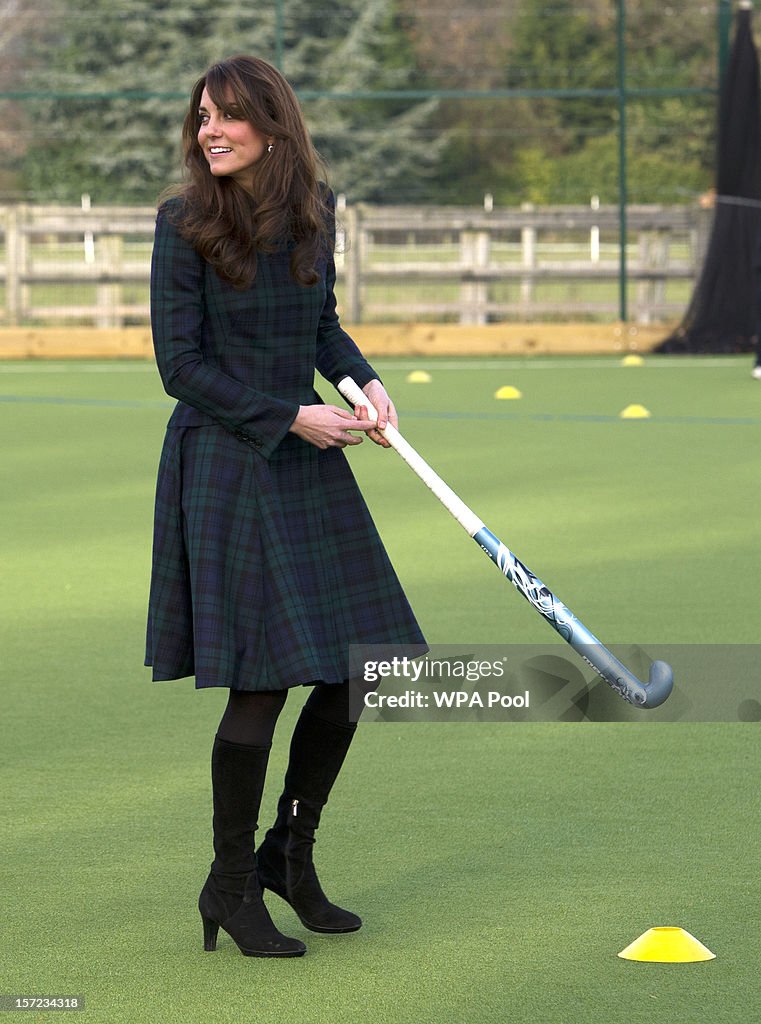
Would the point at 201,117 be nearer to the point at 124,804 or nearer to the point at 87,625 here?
the point at 124,804

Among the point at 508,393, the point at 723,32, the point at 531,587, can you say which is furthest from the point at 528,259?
the point at 531,587

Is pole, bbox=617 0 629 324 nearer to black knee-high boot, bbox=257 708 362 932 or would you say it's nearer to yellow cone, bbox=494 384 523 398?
yellow cone, bbox=494 384 523 398

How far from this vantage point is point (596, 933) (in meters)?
4.05

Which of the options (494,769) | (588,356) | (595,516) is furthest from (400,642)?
(588,356)

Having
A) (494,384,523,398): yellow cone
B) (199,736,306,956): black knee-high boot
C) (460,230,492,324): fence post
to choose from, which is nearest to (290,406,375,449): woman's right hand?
(199,736,306,956): black knee-high boot

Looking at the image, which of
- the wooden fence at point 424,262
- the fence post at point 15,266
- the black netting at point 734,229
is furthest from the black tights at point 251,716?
the fence post at point 15,266

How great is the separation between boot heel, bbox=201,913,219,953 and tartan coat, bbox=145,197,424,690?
459mm

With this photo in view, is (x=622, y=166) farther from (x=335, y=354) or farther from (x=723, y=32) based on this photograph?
(x=335, y=354)

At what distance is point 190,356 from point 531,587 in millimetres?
774

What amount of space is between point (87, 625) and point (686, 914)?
347cm

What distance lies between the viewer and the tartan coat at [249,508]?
12.6 feet

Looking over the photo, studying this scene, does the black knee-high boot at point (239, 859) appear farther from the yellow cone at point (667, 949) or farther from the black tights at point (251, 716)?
the yellow cone at point (667, 949)

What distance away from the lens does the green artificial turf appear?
3799 mm

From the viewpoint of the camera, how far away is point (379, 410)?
13.2 ft
